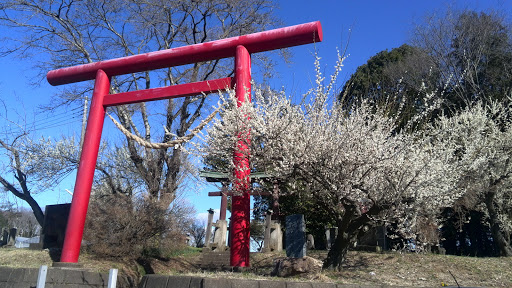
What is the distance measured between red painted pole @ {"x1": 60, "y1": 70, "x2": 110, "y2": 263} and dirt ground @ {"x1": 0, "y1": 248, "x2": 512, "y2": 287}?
749mm

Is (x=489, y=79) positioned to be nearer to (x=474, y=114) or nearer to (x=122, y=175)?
(x=474, y=114)

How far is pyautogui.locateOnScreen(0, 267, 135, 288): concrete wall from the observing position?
250 inches

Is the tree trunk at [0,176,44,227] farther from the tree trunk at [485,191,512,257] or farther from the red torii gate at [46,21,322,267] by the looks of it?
the tree trunk at [485,191,512,257]

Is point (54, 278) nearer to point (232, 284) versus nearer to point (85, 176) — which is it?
point (85, 176)

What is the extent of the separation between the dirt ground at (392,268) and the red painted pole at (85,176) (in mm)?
749

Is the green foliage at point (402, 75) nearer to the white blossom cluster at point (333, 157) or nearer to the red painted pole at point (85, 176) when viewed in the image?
the white blossom cluster at point (333, 157)

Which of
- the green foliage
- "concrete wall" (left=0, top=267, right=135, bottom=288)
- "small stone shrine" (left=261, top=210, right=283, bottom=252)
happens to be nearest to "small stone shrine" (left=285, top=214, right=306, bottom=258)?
"concrete wall" (left=0, top=267, right=135, bottom=288)

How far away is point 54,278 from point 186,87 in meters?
4.34

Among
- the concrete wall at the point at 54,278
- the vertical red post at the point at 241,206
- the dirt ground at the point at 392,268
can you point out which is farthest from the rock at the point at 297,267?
the concrete wall at the point at 54,278

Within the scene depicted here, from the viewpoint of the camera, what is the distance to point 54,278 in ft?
20.8

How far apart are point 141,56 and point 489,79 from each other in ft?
50.0

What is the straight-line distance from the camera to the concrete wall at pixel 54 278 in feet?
20.9

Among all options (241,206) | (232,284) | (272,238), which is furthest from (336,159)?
(272,238)

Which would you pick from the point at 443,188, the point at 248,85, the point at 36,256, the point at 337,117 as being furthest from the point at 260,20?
the point at 36,256
